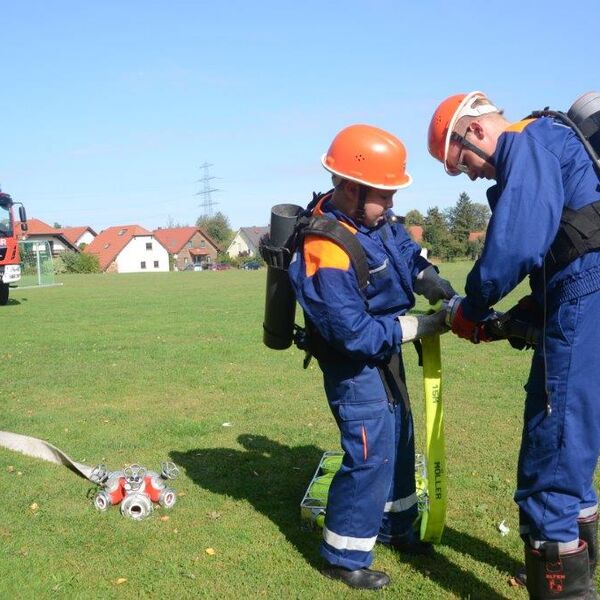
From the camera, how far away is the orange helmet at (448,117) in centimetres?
334

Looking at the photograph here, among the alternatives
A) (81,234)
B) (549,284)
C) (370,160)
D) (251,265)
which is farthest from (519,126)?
(81,234)

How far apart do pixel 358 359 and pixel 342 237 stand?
0.68m

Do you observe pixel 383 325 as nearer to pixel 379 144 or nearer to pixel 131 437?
pixel 379 144

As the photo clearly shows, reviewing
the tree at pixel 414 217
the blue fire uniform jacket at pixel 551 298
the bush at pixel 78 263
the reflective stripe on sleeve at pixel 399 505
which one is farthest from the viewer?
the tree at pixel 414 217

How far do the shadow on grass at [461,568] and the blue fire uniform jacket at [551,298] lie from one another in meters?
0.90

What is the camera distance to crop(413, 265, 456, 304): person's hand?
4.27 meters

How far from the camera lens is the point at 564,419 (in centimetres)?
314

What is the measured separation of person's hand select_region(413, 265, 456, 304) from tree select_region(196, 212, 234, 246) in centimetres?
12825

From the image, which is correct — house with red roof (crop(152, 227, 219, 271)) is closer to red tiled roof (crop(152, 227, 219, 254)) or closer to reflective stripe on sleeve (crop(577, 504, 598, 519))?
red tiled roof (crop(152, 227, 219, 254))

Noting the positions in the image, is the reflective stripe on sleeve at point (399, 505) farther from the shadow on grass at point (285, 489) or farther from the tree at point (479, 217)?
the tree at point (479, 217)

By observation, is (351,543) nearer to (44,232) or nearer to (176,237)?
(44,232)

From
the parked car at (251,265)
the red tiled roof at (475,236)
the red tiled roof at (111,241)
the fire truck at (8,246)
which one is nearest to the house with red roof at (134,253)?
the red tiled roof at (111,241)

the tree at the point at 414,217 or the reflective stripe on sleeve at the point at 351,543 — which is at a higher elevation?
the tree at the point at 414,217

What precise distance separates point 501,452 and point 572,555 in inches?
125
